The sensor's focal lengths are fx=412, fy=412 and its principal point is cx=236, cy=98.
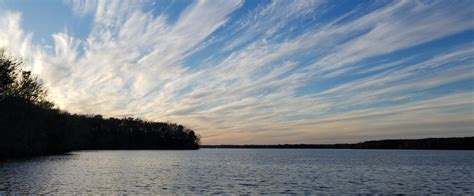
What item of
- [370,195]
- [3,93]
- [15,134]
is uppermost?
[3,93]

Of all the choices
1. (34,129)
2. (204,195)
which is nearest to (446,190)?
(204,195)

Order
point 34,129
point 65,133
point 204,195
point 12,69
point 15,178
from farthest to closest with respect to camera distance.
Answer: point 65,133, point 34,129, point 12,69, point 15,178, point 204,195

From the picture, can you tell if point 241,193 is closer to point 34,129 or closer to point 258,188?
point 258,188

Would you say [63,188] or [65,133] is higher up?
[65,133]

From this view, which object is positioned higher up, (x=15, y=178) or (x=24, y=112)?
(x=24, y=112)

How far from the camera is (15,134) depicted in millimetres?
73750

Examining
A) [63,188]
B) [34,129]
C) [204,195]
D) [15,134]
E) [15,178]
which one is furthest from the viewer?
[34,129]

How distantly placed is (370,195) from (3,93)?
59501 mm

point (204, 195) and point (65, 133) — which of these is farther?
point (65, 133)

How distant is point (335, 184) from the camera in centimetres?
4209

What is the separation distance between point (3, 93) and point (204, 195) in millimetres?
49992

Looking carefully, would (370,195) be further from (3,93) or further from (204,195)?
(3,93)

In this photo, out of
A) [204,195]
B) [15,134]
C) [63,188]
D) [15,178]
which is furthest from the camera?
[15,134]

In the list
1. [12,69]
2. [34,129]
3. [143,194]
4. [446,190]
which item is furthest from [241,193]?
[34,129]
